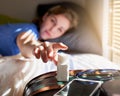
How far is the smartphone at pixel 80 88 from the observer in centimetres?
71

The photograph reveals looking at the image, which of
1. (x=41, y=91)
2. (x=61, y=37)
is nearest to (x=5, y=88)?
(x=41, y=91)

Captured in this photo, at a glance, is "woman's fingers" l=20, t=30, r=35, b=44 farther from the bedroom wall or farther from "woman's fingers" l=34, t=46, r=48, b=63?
the bedroom wall

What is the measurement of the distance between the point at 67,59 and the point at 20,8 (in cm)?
→ 123

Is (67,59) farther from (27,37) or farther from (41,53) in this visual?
(27,37)

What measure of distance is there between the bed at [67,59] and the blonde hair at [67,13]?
2.7 inches

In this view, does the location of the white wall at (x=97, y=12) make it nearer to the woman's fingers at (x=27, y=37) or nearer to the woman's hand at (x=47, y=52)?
the woman's fingers at (x=27, y=37)

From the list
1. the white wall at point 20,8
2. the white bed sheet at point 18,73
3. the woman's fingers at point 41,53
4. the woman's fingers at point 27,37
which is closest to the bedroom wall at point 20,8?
the white wall at point 20,8

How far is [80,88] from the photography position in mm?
746

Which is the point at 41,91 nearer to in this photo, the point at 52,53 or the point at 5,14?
the point at 52,53

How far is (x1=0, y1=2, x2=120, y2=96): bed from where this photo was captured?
819mm

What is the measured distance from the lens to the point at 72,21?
5.50ft

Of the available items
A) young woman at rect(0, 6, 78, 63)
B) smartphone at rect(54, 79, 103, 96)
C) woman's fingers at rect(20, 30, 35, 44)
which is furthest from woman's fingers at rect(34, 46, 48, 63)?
woman's fingers at rect(20, 30, 35, 44)

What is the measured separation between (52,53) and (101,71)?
0.22 metres

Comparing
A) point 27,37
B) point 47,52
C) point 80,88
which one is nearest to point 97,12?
point 27,37
